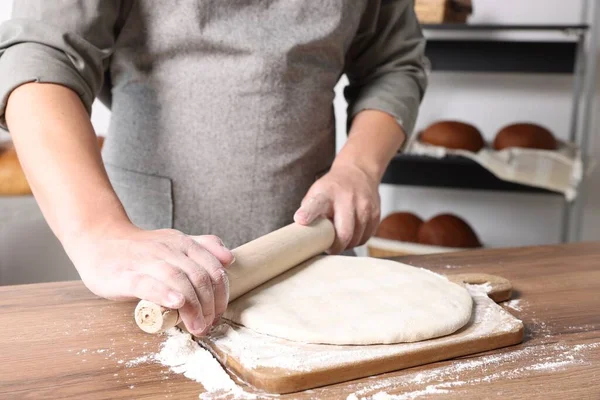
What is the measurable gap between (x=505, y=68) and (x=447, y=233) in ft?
1.97

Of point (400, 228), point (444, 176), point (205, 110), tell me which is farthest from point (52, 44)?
point (444, 176)

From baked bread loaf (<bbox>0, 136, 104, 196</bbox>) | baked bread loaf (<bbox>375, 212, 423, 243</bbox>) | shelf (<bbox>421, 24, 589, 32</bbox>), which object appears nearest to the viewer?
baked bread loaf (<bbox>0, 136, 104, 196</bbox>)

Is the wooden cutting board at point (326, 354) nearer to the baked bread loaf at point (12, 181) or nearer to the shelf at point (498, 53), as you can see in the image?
the baked bread loaf at point (12, 181)

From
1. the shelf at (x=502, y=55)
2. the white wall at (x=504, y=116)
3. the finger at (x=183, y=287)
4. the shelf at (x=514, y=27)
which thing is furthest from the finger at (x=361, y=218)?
the white wall at (x=504, y=116)

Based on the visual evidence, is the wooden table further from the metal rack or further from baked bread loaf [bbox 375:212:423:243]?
the metal rack

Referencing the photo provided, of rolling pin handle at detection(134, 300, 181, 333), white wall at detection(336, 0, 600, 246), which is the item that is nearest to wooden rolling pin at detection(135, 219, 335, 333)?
rolling pin handle at detection(134, 300, 181, 333)

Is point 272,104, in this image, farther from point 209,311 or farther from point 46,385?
point 46,385

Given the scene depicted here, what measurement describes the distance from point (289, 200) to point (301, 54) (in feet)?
0.71

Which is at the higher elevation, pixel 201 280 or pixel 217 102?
pixel 217 102

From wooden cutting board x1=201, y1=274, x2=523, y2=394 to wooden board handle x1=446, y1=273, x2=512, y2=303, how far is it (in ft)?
0.27

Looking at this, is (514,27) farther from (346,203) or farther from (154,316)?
(154,316)

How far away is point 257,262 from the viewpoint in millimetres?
716

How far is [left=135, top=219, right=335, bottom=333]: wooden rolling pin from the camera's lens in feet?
1.94

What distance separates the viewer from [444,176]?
228cm
